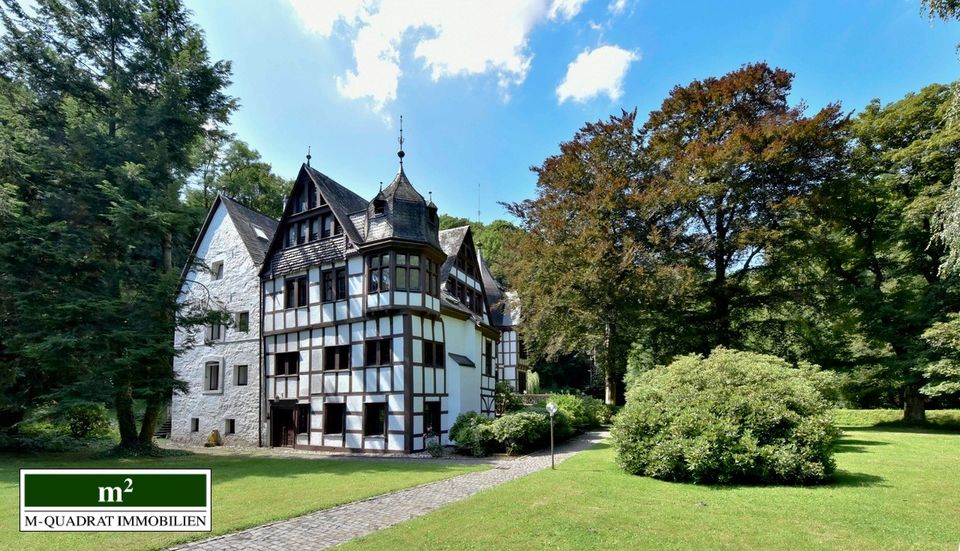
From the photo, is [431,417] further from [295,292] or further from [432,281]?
[295,292]

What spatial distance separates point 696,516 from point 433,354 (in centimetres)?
1395

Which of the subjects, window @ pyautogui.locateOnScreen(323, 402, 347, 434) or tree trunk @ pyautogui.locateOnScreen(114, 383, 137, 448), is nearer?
tree trunk @ pyautogui.locateOnScreen(114, 383, 137, 448)

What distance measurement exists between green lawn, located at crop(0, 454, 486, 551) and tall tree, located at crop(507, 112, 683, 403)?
11703 mm

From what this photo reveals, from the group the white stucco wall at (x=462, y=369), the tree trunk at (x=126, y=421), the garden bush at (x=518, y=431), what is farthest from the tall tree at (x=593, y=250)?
the tree trunk at (x=126, y=421)

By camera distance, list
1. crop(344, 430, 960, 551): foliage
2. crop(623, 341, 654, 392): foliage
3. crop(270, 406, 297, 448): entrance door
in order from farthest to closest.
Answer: crop(623, 341, 654, 392): foliage → crop(270, 406, 297, 448): entrance door → crop(344, 430, 960, 551): foliage

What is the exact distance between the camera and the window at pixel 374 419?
64.9 feet

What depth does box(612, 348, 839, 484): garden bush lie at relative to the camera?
35.4 feet

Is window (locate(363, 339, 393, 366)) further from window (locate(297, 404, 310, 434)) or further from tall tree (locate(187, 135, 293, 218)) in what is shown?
tall tree (locate(187, 135, 293, 218))

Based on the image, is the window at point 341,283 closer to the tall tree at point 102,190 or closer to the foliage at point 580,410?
the tall tree at point 102,190

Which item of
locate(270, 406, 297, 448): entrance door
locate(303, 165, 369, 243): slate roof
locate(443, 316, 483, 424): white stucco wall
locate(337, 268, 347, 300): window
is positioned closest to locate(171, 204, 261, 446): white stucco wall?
locate(270, 406, 297, 448): entrance door

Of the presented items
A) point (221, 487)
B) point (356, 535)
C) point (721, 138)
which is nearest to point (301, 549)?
point (356, 535)

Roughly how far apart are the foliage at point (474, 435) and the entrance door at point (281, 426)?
7.91m

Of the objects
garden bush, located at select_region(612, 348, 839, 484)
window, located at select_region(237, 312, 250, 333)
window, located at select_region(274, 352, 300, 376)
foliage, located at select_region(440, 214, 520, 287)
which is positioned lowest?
garden bush, located at select_region(612, 348, 839, 484)

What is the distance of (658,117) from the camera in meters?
26.9
